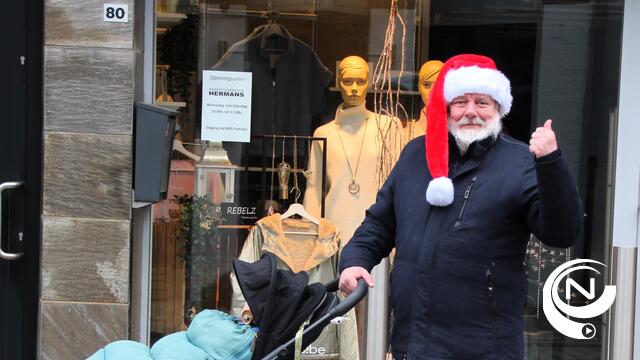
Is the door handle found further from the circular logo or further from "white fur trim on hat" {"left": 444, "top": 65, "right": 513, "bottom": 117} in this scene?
the circular logo

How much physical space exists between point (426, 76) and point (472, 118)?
230 cm

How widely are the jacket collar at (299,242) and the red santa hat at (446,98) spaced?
1.99m

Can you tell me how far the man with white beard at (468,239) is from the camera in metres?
3.29

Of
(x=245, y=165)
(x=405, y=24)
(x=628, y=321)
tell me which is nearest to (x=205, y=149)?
(x=245, y=165)

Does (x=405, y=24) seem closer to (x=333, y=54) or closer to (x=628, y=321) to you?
(x=333, y=54)

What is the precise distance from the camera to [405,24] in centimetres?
574

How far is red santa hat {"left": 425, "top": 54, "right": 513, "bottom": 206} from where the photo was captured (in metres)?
3.41

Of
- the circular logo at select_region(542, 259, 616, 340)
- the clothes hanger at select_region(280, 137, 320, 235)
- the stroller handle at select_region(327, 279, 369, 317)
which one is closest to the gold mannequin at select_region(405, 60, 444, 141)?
the clothes hanger at select_region(280, 137, 320, 235)

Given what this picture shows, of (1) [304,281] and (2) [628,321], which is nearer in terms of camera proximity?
(1) [304,281]

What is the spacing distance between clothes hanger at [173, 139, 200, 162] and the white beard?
7.96ft

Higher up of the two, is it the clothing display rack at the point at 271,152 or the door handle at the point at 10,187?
the clothing display rack at the point at 271,152

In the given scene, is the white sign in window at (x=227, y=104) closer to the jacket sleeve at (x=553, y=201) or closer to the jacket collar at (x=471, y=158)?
the jacket collar at (x=471, y=158)

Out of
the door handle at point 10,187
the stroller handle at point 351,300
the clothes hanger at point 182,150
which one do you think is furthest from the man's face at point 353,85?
the stroller handle at point 351,300

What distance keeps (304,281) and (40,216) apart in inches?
91.6
